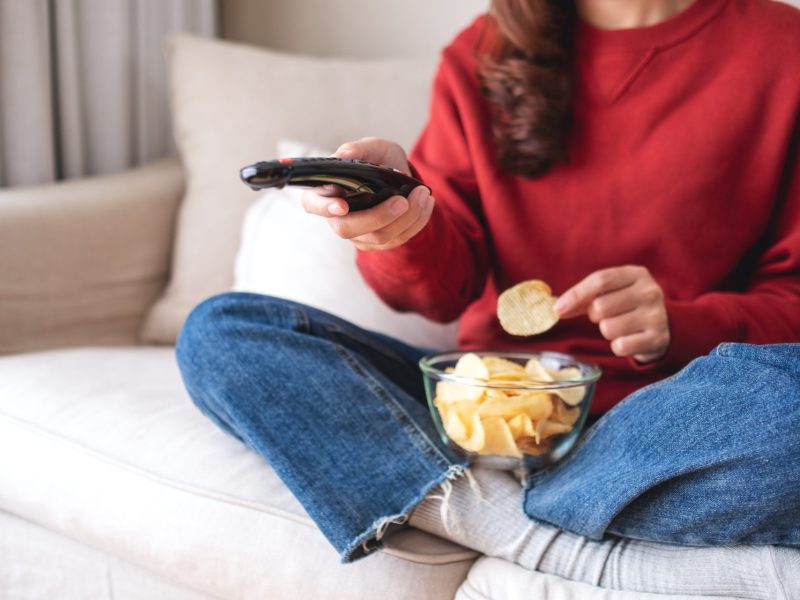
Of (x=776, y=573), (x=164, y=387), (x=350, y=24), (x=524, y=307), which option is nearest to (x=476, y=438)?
(x=524, y=307)

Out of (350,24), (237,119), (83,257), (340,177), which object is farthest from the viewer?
(350,24)

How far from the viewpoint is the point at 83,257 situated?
1495mm

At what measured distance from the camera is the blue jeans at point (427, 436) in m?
0.79

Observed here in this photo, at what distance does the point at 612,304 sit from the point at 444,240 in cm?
22

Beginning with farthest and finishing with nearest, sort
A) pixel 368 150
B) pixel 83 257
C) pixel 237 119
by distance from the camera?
pixel 237 119, pixel 83 257, pixel 368 150

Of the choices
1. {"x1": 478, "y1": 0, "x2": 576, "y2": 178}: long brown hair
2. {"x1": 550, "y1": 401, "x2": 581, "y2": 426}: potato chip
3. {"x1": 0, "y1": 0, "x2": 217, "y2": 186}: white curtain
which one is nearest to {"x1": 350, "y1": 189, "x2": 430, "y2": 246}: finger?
{"x1": 550, "y1": 401, "x2": 581, "y2": 426}: potato chip

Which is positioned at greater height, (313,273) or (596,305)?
(596,305)

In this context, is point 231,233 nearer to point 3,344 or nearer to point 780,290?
point 3,344

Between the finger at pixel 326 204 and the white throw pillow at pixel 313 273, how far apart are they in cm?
55

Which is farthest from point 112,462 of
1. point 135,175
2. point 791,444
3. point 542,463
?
point 135,175

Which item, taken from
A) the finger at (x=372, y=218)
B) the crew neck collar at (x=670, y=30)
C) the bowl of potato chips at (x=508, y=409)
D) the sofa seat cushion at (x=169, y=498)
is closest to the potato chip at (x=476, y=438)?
the bowl of potato chips at (x=508, y=409)

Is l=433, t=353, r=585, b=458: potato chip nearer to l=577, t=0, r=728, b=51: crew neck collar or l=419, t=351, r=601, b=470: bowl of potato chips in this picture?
l=419, t=351, r=601, b=470: bowl of potato chips

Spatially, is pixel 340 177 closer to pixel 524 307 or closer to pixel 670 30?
pixel 524 307

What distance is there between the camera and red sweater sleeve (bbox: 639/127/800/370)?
101 cm
